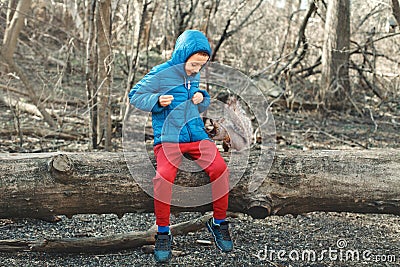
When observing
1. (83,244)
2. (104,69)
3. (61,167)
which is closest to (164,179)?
(61,167)

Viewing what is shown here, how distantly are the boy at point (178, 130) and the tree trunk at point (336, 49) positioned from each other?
17.6 ft

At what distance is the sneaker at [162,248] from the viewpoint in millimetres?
3125

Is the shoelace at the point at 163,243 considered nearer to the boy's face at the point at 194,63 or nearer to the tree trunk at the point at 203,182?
the tree trunk at the point at 203,182

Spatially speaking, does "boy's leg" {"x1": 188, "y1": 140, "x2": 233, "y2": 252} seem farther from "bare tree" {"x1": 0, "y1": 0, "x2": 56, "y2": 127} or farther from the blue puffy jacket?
"bare tree" {"x1": 0, "y1": 0, "x2": 56, "y2": 127}

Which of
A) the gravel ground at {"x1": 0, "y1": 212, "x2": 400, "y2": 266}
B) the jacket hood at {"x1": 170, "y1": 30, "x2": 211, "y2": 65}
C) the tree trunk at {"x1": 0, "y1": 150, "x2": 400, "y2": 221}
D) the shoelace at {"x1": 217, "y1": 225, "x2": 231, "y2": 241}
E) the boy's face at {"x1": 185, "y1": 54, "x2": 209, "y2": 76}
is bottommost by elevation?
the gravel ground at {"x1": 0, "y1": 212, "x2": 400, "y2": 266}

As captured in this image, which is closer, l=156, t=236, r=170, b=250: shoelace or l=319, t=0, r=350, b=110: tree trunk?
l=156, t=236, r=170, b=250: shoelace

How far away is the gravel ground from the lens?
3.45 m

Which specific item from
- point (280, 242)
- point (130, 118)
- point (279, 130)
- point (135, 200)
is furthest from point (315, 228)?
point (279, 130)

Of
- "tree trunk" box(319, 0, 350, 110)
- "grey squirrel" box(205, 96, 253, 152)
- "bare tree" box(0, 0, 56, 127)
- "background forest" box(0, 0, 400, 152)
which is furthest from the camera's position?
"tree trunk" box(319, 0, 350, 110)

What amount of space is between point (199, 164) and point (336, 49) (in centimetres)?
575

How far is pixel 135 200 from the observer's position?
11.1 feet

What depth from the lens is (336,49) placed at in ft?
27.8

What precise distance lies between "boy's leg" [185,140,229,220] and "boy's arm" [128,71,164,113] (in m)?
0.32

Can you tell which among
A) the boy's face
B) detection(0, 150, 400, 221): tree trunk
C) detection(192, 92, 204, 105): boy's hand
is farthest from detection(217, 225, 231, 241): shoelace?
the boy's face
